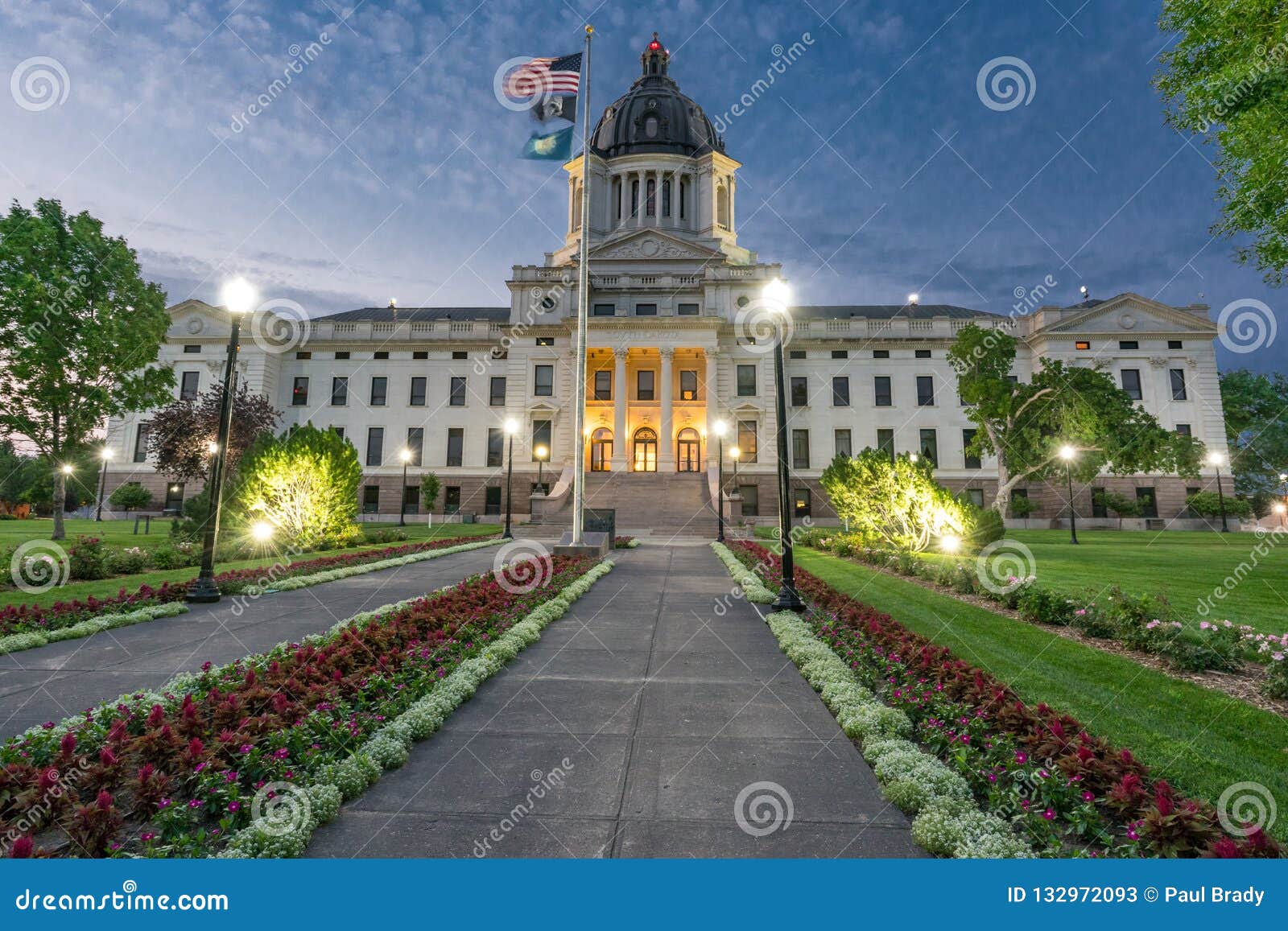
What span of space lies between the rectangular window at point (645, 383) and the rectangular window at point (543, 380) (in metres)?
6.32

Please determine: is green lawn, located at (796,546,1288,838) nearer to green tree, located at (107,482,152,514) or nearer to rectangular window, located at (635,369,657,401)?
rectangular window, located at (635,369,657,401)

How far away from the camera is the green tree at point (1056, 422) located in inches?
950

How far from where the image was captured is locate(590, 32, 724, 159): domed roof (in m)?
53.0

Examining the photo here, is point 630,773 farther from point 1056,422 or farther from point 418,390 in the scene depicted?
point 418,390

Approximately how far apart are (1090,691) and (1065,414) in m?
23.8

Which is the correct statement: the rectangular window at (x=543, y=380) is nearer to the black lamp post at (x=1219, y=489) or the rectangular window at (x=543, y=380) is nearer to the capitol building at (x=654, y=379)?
the capitol building at (x=654, y=379)

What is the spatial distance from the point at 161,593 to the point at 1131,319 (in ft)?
188

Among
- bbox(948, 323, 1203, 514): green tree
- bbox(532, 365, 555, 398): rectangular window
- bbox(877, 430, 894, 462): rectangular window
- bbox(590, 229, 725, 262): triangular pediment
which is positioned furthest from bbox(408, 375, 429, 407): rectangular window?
bbox(948, 323, 1203, 514): green tree

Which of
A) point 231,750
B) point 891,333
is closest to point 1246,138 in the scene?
point 231,750

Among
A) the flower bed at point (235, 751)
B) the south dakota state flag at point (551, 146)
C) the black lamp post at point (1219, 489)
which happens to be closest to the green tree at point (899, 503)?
the south dakota state flag at point (551, 146)

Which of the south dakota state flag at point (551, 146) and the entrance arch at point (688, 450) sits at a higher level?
the south dakota state flag at point (551, 146)

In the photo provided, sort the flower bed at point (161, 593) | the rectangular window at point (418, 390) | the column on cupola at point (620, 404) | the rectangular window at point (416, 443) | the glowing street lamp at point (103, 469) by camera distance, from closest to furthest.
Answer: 1. the flower bed at point (161, 593)
2. the column on cupola at point (620, 404)
3. the glowing street lamp at point (103, 469)
4. the rectangular window at point (416, 443)
5. the rectangular window at point (418, 390)

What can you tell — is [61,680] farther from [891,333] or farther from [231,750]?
[891,333]

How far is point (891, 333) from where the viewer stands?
4494cm
